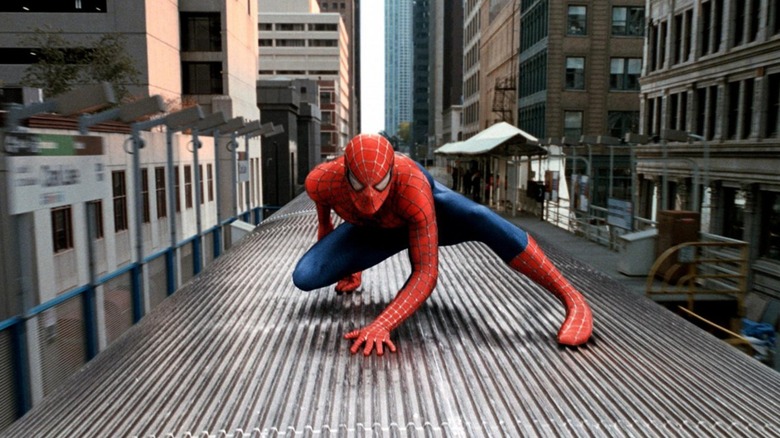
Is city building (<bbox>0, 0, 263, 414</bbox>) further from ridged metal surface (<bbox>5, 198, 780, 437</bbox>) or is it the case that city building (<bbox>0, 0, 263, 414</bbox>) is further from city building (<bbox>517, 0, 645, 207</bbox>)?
city building (<bbox>517, 0, 645, 207</bbox>)

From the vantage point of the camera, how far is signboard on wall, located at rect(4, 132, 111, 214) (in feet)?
21.5

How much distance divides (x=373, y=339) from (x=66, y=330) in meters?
4.10

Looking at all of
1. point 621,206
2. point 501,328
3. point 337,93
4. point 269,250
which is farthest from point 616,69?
point 337,93

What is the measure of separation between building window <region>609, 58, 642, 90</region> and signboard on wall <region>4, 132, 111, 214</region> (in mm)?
40675

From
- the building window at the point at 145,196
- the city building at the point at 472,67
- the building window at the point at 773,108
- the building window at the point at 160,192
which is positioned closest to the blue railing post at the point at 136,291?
the building window at the point at 145,196

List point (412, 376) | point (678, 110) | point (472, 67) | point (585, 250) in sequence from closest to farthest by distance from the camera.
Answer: point (412, 376) < point (585, 250) < point (678, 110) < point (472, 67)

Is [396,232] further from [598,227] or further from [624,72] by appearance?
[624,72]

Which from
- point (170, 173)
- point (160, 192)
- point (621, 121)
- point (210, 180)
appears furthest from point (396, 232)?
point (621, 121)

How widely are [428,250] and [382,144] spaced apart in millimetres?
1130

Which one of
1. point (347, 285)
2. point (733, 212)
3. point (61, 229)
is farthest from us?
point (733, 212)

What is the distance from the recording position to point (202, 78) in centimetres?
3469

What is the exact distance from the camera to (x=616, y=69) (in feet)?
145

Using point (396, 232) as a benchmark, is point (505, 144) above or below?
above

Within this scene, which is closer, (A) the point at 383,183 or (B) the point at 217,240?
(A) the point at 383,183
